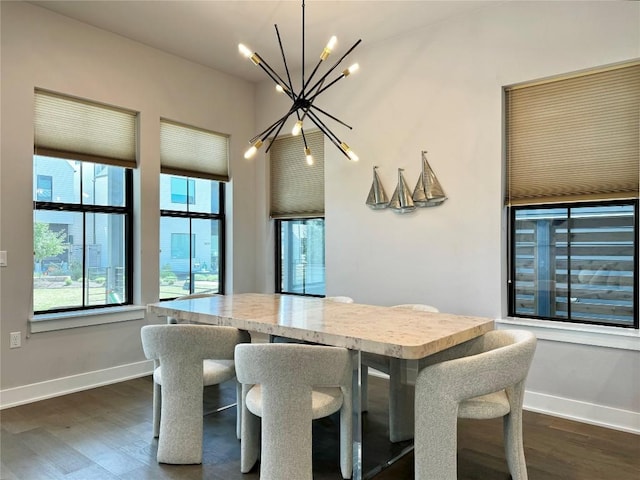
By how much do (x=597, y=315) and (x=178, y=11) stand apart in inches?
157

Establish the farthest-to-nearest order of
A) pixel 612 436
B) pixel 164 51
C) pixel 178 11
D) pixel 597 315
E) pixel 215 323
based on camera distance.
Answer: pixel 164 51 < pixel 178 11 < pixel 597 315 < pixel 612 436 < pixel 215 323

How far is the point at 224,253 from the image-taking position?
5285mm

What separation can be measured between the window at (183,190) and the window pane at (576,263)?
10.7 ft

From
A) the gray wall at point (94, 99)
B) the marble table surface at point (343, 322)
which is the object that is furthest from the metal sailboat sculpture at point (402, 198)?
the gray wall at point (94, 99)

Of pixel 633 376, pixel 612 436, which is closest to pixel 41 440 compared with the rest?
pixel 612 436

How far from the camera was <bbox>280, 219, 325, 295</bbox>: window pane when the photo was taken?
196 inches

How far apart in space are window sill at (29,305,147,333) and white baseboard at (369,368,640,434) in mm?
3478

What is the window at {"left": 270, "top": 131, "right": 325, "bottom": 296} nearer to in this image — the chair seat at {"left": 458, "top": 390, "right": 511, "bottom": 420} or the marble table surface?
the marble table surface

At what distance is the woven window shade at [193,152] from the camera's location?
182 inches

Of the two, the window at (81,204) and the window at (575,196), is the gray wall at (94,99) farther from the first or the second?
the window at (575,196)

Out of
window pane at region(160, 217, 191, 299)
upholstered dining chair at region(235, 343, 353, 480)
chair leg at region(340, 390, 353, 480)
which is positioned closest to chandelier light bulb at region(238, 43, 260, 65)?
upholstered dining chair at region(235, 343, 353, 480)

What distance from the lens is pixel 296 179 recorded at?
16.9 ft

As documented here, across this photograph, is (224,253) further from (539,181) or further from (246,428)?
(539,181)

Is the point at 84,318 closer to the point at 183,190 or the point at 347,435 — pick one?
the point at 183,190
